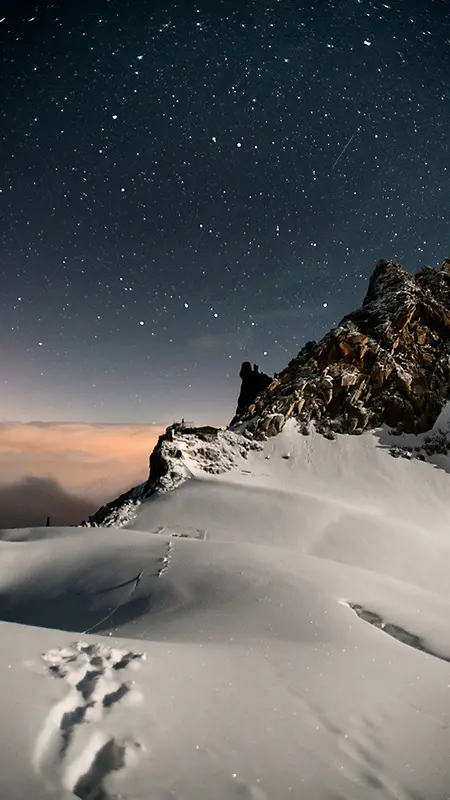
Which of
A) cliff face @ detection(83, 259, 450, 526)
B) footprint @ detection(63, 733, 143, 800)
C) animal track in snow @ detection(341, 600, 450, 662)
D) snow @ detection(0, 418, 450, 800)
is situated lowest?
animal track in snow @ detection(341, 600, 450, 662)

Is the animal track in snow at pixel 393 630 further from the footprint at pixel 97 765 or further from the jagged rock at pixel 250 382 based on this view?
the jagged rock at pixel 250 382

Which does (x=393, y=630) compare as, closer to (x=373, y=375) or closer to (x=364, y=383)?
(x=364, y=383)

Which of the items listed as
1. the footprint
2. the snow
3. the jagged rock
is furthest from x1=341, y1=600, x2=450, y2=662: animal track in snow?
the jagged rock

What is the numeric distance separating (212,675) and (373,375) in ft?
118

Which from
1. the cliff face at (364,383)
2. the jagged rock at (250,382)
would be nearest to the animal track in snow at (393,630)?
the cliff face at (364,383)

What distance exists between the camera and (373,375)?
36906 millimetres

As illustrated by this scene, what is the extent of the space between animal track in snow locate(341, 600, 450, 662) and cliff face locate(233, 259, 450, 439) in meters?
22.9

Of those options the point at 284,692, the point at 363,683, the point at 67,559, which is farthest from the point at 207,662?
the point at 67,559

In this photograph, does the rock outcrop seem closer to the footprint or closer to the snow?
the snow

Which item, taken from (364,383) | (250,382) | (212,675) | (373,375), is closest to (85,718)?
(212,675)

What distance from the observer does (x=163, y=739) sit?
320cm

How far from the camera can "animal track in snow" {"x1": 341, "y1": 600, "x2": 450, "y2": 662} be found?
683cm

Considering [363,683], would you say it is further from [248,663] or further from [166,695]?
[166,695]

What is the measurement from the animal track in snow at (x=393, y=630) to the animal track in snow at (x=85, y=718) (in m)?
5.33
